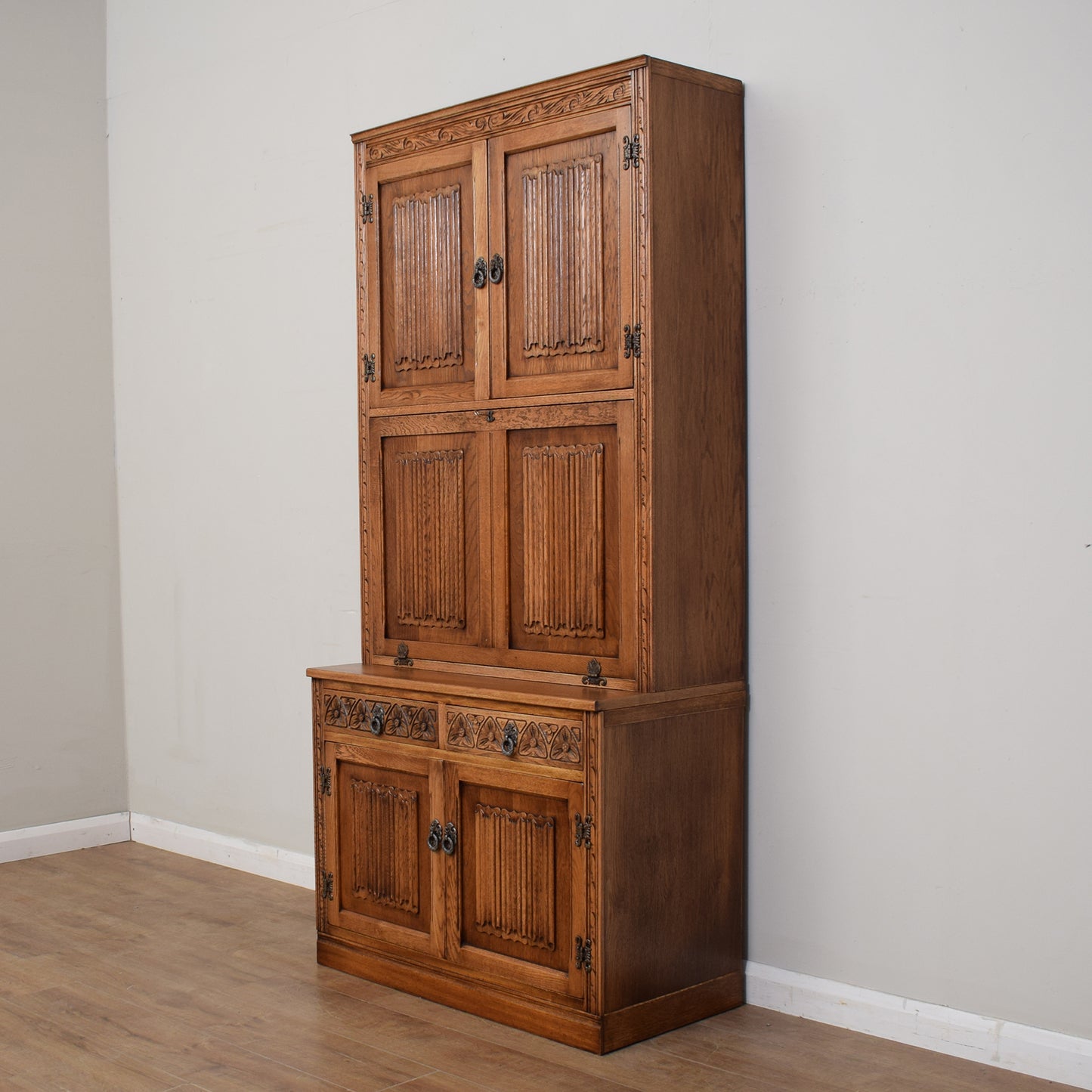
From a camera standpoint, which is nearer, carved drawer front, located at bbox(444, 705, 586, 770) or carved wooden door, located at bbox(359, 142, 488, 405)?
carved drawer front, located at bbox(444, 705, 586, 770)

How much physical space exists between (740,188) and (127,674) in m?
3.45

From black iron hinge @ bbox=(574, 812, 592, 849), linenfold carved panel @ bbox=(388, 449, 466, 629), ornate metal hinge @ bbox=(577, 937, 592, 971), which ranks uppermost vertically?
linenfold carved panel @ bbox=(388, 449, 466, 629)

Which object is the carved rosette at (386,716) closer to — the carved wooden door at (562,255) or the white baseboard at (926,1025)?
the carved wooden door at (562,255)

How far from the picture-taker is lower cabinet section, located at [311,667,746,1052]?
314cm

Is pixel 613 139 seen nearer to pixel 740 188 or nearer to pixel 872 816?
pixel 740 188

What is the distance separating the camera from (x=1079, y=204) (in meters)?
2.90

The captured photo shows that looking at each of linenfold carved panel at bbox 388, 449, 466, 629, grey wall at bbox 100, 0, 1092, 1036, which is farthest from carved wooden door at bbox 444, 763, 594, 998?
grey wall at bbox 100, 0, 1092, 1036

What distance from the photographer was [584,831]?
313cm

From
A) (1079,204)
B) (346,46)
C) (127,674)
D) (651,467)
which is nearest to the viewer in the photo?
(1079,204)

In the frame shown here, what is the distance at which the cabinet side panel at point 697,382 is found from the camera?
3.22 metres

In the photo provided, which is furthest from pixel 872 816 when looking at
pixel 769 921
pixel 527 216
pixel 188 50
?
pixel 188 50

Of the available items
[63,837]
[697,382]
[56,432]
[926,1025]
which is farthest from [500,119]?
[63,837]

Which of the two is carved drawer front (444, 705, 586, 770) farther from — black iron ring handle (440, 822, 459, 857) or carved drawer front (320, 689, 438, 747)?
black iron ring handle (440, 822, 459, 857)

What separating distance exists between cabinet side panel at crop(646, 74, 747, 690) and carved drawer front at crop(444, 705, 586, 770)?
253 mm
